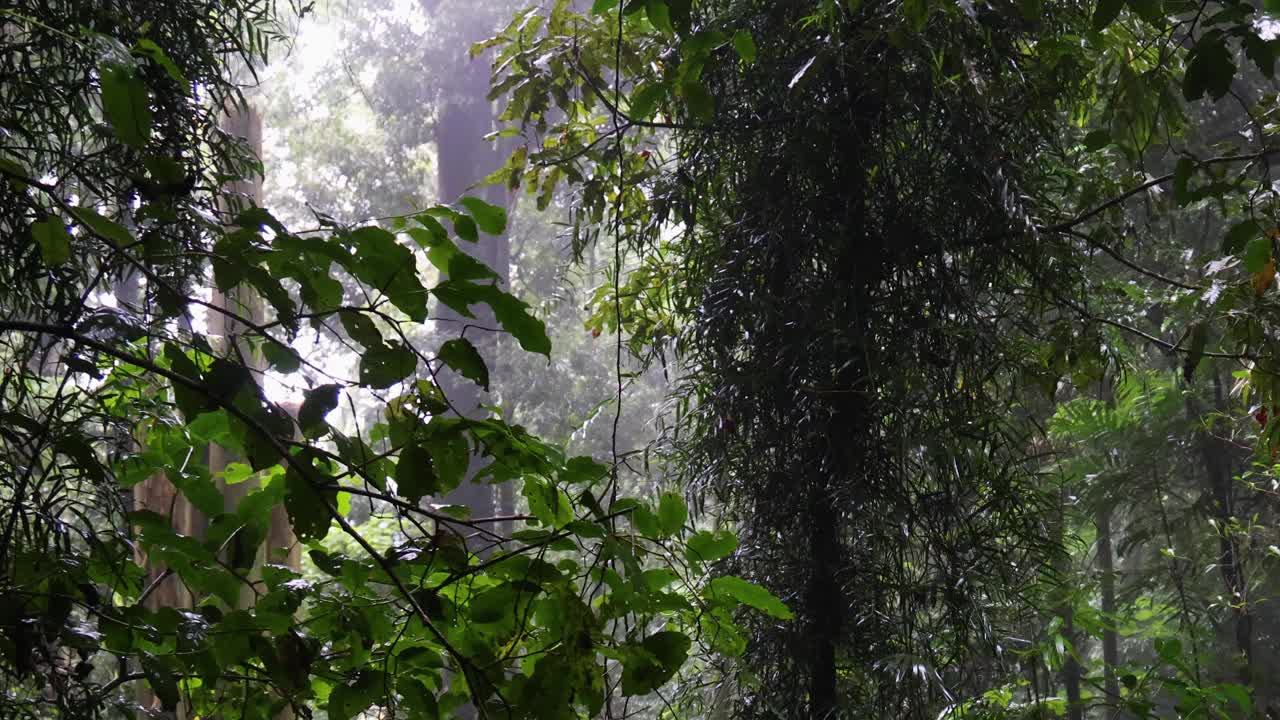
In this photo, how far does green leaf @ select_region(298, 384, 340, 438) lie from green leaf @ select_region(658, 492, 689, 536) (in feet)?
0.79

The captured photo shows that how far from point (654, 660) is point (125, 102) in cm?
48

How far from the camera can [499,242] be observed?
10.5m

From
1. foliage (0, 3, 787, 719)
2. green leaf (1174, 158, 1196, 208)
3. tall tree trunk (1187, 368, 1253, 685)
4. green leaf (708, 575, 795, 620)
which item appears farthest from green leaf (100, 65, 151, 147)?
tall tree trunk (1187, 368, 1253, 685)

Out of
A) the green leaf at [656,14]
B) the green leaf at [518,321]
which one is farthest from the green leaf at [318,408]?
the green leaf at [656,14]

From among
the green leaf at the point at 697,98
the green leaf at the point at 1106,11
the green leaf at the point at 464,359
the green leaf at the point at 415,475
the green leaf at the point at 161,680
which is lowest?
the green leaf at the point at 161,680

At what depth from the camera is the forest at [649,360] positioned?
707 millimetres

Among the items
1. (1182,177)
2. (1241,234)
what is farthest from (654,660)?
(1241,234)

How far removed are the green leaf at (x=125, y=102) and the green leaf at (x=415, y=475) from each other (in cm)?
25

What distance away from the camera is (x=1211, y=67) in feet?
3.14

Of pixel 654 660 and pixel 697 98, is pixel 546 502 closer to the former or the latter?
pixel 654 660

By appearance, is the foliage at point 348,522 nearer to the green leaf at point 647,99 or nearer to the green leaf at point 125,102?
the green leaf at point 125,102

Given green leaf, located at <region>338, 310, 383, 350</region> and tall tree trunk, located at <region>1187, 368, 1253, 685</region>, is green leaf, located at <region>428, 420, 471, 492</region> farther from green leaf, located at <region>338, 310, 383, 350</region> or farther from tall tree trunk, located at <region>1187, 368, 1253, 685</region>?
tall tree trunk, located at <region>1187, 368, 1253, 685</region>

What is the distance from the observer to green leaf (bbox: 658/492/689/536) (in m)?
0.72

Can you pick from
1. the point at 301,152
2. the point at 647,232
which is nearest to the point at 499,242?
the point at 301,152
